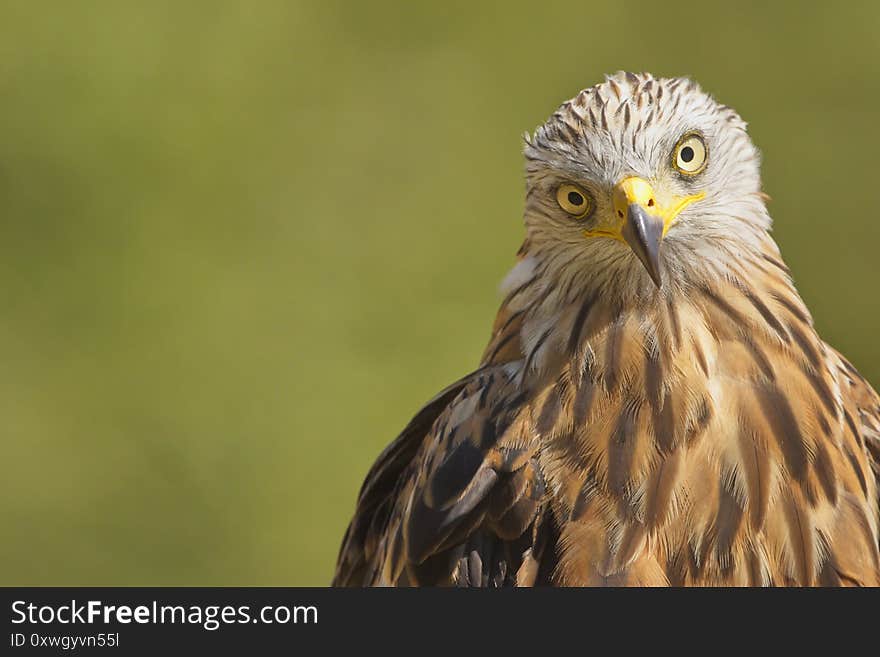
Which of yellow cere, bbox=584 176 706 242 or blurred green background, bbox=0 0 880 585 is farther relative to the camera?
blurred green background, bbox=0 0 880 585

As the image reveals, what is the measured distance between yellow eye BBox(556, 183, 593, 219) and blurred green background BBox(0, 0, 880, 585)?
237 centimetres

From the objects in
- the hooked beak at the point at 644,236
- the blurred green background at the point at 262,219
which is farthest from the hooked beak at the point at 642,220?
the blurred green background at the point at 262,219

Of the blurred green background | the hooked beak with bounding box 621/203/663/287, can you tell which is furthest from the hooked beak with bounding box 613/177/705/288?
the blurred green background

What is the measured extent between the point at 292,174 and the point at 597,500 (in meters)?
2.76

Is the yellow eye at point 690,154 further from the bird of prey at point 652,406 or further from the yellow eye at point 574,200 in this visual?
the yellow eye at point 574,200

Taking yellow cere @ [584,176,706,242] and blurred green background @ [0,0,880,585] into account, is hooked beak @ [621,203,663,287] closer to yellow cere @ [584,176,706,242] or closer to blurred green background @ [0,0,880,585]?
yellow cere @ [584,176,706,242]

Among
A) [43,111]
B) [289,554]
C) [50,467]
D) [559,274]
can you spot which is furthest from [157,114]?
[559,274]

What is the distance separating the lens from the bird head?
157cm

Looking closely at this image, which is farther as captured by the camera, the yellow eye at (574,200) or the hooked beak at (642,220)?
the yellow eye at (574,200)

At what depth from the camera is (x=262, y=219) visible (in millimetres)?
4156

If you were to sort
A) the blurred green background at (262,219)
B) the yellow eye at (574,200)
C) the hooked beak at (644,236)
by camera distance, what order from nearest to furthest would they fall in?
the hooked beak at (644,236)
the yellow eye at (574,200)
the blurred green background at (262,219)

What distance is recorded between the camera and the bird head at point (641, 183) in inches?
61.9

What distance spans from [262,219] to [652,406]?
271 centimetres

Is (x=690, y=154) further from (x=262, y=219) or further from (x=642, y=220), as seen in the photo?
(x=262, y=219)
